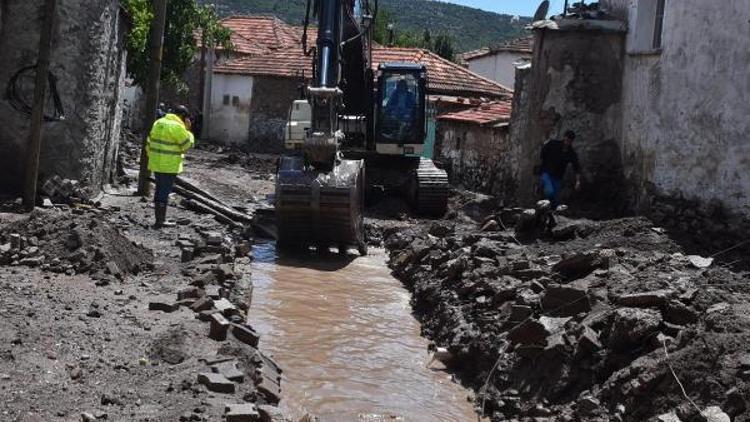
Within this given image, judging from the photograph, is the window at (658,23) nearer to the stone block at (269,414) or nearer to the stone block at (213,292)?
the stone block at (213,292)

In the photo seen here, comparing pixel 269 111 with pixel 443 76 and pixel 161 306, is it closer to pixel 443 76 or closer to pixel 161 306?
pixel 443 76

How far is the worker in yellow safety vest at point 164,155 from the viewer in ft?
45.3

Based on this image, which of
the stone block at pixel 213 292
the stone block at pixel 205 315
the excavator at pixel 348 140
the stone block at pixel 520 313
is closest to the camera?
the stone block at pixel 205 315

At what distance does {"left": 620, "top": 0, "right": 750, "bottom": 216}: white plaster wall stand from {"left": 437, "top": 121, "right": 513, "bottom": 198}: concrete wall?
4.93 metres

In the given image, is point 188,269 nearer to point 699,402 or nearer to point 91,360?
point 91,360

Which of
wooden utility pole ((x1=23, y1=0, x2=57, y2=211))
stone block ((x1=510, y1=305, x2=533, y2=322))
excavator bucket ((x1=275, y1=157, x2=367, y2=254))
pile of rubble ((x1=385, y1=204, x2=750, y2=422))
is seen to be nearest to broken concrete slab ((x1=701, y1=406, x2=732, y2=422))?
pile of rubble ((x1=385, y1=204, x2=750, y2=422))

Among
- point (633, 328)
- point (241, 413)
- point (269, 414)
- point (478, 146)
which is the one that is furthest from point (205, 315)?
point (478, 146)

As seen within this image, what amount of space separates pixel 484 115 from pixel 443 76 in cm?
1040

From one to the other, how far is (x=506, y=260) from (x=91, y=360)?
624cm

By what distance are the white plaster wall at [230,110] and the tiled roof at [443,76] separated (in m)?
5.54

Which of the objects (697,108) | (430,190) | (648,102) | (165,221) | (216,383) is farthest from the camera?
(430,190)

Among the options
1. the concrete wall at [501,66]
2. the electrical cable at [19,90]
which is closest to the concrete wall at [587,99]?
the electrical cable at [19,90]

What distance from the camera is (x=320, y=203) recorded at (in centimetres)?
1409

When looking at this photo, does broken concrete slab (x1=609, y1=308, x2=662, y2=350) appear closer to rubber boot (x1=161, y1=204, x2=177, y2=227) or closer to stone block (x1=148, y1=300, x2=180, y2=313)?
stone block (x1=148, y1=300, x2=180, y2=313)
